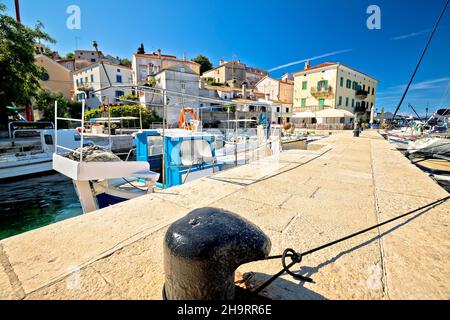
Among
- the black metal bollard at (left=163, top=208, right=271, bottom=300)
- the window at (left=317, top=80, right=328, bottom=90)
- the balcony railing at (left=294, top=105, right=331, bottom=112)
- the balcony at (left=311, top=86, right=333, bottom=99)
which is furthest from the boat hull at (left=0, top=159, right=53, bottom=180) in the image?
the window at (left=317, top=80, right=328, bottom=90)

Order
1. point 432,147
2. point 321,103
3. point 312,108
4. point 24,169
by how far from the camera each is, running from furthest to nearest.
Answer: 1. point 312,108
2. point 321,103
3. point 24,169
4. point 432,147

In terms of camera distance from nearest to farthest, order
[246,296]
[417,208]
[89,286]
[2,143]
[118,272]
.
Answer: [246,296] < [89,286] < [118,272] < [417,208] < [2,143]

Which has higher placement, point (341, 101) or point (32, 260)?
point (341, 101)

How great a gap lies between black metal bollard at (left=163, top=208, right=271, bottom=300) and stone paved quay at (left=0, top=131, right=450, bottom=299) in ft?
1.30

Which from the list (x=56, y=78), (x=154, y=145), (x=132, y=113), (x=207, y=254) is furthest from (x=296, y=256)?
(x=56, y=78)

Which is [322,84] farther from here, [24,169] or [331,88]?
[24,169]

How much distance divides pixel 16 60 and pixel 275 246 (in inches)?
684

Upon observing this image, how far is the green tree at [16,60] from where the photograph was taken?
458 inches

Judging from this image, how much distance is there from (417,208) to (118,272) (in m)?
3.48

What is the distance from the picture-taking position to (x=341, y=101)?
38375 mm

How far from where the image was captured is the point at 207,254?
103 cm

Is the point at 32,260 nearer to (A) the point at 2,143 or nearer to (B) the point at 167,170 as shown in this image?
(B) the point at 167,170

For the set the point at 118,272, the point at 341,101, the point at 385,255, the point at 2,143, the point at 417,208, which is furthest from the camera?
the point at 341,101
